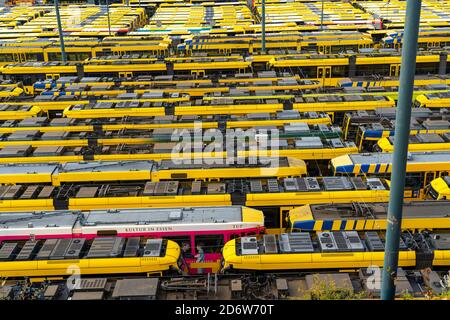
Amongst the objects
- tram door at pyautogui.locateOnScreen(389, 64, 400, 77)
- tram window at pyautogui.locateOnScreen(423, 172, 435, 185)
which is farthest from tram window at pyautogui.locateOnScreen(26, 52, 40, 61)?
tram window at pyautogui.locateOnScreen(423, 172, 435, 185)

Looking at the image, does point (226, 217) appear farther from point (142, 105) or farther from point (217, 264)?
point (142, 105)

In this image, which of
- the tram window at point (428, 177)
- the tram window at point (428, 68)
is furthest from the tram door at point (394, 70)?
the tram window at point (428, 177)

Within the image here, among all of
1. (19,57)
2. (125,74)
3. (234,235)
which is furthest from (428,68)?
(19,57)

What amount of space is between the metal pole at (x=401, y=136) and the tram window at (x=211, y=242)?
8913 millimetres

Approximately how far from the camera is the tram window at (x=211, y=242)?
18.8m

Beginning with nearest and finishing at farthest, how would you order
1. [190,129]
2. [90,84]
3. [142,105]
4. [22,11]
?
[190,129], [142,105], [90,84], [22,11]

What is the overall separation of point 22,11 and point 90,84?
62.6m

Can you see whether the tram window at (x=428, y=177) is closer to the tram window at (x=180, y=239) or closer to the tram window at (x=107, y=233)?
the tram window at (x=180, y=239)

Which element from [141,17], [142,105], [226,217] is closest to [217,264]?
[226,217]

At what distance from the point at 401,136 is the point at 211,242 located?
10.8 meters

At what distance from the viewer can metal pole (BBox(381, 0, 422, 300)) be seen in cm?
899

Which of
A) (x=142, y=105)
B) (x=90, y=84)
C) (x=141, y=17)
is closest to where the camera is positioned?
(x=142, y=105)

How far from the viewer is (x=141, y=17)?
84.0m

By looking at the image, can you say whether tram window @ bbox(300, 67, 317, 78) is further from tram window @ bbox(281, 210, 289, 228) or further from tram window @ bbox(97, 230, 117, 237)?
tram window @ bbox(97, 230, 117, 237)
